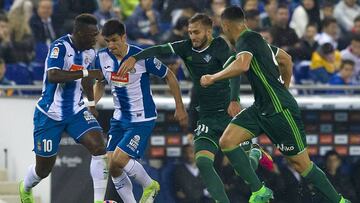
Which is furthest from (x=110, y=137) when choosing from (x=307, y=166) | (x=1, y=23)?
(x=1, y=23)

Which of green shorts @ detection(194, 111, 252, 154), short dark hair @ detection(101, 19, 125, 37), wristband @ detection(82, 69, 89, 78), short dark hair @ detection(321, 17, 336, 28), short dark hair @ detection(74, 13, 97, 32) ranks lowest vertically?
short dark hair @ detection(321, 17, 336, 28)

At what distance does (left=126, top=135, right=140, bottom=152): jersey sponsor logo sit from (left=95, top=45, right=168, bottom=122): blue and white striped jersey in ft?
0.77

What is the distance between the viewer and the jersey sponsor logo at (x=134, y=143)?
50.8 ft

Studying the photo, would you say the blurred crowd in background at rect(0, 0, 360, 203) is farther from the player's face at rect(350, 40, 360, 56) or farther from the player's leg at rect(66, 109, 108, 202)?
the player's leg at rect(66, 109, 108, 202)

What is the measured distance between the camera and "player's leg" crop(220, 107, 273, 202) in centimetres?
1474

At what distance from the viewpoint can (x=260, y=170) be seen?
17.7m

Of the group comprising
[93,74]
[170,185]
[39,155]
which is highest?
[93,74]

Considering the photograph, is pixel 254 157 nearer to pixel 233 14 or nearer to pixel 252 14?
pixel 233 14

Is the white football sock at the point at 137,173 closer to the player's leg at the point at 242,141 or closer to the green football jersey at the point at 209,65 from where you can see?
the green football jersey at the point at 209,65

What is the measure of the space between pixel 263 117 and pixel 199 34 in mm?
1305

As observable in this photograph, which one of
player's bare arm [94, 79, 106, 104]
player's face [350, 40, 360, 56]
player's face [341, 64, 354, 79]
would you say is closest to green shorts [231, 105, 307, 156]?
player's bare arm [94, 79, 106, 104]

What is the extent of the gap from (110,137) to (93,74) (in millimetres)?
969

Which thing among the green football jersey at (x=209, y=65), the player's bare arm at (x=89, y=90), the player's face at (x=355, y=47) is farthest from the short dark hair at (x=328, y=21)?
the player's bare arm at (x=89, y=90)

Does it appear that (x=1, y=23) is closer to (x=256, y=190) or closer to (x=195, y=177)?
(x=195, y=177)
